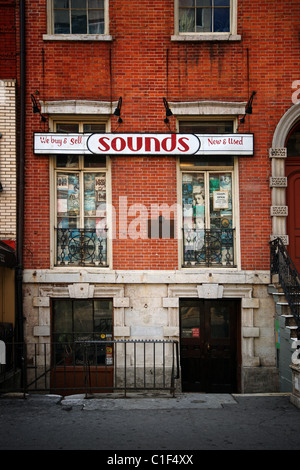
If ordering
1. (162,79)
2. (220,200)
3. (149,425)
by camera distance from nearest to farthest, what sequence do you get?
(149,425) → (162,79) → (220,200)

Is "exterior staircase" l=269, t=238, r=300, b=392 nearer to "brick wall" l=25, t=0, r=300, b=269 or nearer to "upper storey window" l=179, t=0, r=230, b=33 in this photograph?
"brick wall" l=25, t=0, r=300, b=269

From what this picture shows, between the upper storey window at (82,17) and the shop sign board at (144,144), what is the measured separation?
248cm

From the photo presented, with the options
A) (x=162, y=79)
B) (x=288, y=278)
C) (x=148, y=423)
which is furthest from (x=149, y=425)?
(x=162, y=79)

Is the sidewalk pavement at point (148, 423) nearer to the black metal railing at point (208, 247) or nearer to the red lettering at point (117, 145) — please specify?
the black metal railing at point (208, 247)

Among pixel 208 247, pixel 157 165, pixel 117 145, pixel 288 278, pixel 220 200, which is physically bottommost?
pixel 288 278

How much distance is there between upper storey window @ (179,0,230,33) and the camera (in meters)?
10.8

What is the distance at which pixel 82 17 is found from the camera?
10734 millimetres

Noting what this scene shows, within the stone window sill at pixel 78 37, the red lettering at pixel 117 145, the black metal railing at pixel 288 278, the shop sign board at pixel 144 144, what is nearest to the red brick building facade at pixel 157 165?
the stone window sill at pixel 78 37

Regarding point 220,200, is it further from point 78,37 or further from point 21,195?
point 78,37

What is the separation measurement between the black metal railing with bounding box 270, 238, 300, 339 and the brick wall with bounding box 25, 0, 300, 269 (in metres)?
0.70

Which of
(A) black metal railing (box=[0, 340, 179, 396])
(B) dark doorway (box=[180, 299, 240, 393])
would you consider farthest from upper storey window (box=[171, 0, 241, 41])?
(A) black metal railing (box=[0, 340, 179, 396])

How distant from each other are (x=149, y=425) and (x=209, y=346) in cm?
386

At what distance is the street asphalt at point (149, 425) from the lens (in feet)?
19.5

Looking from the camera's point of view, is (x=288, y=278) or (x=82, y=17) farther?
(x=82, y=17)
